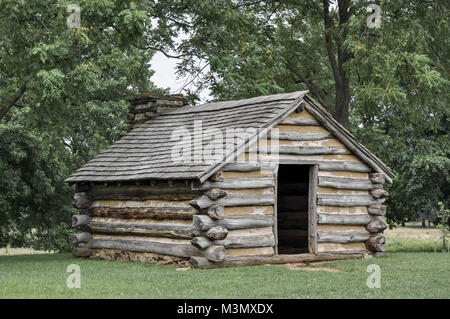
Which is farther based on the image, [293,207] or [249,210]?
[293,207]

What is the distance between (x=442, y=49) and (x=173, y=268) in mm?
14429

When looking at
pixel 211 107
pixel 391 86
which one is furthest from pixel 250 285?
pixel 391 86

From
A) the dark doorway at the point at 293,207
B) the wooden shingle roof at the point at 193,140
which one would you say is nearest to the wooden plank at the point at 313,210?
the wooden shingle roof at the point at 193,140

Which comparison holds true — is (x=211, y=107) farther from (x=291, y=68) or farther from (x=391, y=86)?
(x=291, y=68)

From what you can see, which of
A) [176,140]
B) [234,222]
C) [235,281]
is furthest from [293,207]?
[235,281]

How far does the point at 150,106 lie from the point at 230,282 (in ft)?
34.4

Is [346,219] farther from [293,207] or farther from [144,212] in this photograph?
[144,212]

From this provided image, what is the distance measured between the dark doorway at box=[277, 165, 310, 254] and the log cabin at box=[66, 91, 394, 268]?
3 cm

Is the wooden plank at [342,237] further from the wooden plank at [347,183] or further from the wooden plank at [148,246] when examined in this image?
the wooden plank at [148,246]

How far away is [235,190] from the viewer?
51.9 feet

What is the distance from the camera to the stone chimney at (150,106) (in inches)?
871

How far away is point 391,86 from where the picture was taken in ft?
70.8

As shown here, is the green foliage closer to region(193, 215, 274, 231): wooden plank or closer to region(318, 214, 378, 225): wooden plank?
region(193, 215, 274, 231): wooden plank

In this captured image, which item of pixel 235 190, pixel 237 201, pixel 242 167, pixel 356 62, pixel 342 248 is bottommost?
pixel 342 248
